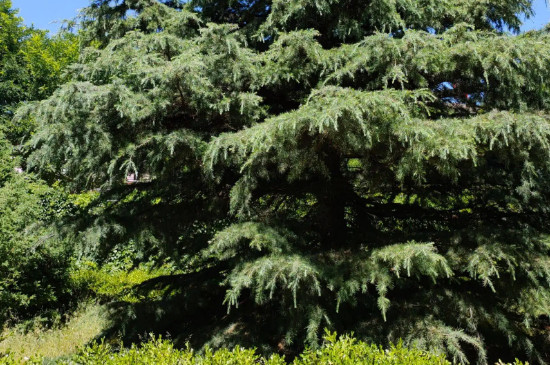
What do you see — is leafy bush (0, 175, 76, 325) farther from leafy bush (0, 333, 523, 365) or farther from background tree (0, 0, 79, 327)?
leafy bush (0, 333, 523, 365)

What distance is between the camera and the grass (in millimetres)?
6297

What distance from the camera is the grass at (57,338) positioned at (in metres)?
6.30

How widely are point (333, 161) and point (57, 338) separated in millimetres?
5559

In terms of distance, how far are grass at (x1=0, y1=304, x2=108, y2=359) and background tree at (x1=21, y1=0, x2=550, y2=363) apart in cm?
250

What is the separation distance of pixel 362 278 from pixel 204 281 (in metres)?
2.32

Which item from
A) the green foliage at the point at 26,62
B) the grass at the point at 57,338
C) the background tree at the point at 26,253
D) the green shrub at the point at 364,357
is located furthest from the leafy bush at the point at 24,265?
the green foliage at the point at 26,62

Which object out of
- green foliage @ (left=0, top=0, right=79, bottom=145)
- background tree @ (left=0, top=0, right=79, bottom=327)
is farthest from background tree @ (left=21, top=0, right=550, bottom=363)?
green foliage @ (left=0, top=0, right=79, bottom=145)

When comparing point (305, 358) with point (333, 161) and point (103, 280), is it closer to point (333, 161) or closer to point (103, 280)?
point (333, 161)

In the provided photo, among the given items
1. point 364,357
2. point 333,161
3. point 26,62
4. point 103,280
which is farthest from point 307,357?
point 26,62

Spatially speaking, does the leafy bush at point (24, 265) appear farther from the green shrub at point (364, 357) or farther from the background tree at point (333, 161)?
the green shrub at point (364, 357)

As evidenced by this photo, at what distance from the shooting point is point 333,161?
4.71m

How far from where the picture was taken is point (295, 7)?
4.45 meters

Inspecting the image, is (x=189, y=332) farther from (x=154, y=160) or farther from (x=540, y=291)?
(x=540, y=291)

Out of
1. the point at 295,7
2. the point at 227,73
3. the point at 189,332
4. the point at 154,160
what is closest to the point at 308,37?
the point at 295,7
